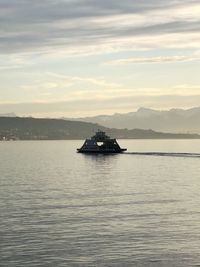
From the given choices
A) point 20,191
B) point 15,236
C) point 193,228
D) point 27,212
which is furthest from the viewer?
point 20,191

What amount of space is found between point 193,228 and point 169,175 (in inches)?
3456

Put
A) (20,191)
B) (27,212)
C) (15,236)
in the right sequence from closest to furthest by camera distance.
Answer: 1. (15,236)
2. (27,212)
3. (20,191)

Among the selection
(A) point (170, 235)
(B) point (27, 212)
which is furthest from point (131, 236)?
(B) point (27, 212)

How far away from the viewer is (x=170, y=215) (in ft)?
230

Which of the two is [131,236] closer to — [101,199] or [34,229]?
[34,229]

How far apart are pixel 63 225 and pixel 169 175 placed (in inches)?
3460

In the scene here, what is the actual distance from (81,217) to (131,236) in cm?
1349

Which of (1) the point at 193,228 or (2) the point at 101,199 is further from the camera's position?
(2) the point at 101,199

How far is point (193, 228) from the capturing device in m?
60.8

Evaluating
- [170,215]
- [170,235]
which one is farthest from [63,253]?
[170,215]

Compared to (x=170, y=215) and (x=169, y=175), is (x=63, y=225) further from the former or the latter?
(x=169, y=175)

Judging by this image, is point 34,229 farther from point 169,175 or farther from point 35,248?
point 169,175

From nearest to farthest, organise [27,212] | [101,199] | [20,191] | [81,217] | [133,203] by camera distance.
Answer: [81,217], [27,212], [133,203], [101,199], [20,191]

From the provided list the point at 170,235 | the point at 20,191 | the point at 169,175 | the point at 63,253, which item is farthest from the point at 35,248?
the point at 169,175
